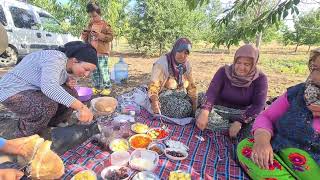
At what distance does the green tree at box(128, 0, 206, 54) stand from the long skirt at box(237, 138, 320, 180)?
10.3 m

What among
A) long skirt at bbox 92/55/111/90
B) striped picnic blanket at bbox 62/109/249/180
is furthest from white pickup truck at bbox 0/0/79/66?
striped picnic blanket at bbox 62/109/249/180

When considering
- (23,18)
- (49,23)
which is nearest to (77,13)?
(49,23)

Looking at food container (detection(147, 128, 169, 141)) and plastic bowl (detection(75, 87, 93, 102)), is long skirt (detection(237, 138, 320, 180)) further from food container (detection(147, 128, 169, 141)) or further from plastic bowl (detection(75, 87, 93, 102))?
plastic bowl (detection(75, 87, 93, 102))

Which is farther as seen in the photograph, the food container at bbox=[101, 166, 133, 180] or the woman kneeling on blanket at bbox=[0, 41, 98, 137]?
the woman kneeling on blanket at bbox=[0, 41, 98, 137]

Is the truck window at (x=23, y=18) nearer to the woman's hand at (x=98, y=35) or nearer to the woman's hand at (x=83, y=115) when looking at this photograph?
the woman's hand at (x=98, y=35)

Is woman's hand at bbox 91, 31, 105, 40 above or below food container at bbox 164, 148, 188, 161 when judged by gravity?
above

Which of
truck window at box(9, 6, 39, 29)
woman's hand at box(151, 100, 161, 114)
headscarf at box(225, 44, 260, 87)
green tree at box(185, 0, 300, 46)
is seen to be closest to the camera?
green tree at box(185, 0, 300, 46)

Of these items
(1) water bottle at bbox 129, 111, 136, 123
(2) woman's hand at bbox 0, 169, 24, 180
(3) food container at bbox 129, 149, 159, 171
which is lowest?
(1) water bottle at bbox 129, 111, 136, 123

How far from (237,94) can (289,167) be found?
4.01 feet

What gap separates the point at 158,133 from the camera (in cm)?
287

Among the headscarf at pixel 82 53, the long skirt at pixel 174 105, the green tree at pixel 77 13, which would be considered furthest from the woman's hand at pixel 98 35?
the green tree at pixel 77 13

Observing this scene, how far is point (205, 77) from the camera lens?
7.52 metres

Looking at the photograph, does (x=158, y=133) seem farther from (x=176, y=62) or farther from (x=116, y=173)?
(x=176, y=62)

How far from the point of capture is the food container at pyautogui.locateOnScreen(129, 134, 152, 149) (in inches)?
101
